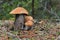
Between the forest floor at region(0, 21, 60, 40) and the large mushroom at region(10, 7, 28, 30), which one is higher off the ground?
the large mushroom at region(10, 7, 28, 30)

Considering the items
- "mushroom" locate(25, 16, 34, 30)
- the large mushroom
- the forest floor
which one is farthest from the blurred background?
"mushroom" locate(25, 16, 34, 30)

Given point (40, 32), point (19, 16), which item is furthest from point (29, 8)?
point (40, 32)

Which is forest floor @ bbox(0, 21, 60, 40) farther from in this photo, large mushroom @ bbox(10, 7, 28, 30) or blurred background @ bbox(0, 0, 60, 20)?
blurred background @ bbox(0, 0, 60, 20)

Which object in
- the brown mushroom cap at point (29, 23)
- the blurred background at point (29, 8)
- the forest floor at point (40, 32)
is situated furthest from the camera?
the blurred background at point (29, 8)

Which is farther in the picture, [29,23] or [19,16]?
[19,16]

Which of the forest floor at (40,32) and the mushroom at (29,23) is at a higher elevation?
the mushroom at (29,23)

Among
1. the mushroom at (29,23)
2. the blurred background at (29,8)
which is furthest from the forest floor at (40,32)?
the blurred background at (29,8)

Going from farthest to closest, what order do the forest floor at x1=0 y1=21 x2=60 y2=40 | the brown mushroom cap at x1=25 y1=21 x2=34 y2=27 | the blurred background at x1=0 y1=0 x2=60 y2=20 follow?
the blurred background at x1=0 y1=0 x2=60 y2=20, the brown mushroom cap at x1=25 y1=21 x2=34 y2=27, the forest floor at x1=0 y1=21 x2=60 y2=40

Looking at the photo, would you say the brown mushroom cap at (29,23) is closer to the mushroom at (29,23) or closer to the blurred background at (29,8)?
the mushroom at (29,23)

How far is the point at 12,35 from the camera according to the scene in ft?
18.4

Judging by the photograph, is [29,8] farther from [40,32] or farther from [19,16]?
[40,32]

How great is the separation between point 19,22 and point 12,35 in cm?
107

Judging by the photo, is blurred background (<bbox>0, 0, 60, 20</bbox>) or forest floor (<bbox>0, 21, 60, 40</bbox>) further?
blurred background (<bbox>0, 0, 60, 20</bbox>)

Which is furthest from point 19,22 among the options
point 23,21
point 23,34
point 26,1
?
point 26,1
